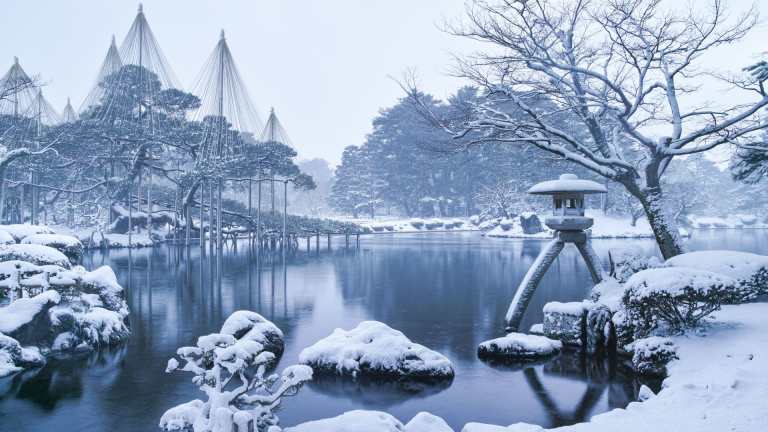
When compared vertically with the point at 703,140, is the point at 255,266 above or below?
below

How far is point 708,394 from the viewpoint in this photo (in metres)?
7.50

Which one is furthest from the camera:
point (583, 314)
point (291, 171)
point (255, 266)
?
point (291, 171)

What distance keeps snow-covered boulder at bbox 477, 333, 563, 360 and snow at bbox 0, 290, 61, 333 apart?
30.1 ft

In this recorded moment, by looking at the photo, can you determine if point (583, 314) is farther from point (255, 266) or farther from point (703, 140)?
point (255, 266)

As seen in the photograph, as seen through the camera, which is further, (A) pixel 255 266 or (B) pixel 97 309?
(A) pixel 255 266

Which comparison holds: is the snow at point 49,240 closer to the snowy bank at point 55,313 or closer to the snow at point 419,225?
the snowy bank at point 55,313

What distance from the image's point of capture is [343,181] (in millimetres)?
81812

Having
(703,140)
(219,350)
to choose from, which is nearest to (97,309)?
(219,350)

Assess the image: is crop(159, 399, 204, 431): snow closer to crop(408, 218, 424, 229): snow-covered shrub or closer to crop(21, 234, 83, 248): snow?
crop(21, 234, 83, 248): snow

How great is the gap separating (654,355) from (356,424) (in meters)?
6.38

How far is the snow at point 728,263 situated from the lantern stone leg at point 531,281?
2.54 metres

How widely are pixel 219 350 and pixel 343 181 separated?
76.0 m

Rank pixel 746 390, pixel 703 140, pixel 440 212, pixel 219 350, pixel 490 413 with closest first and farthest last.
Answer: pixel 219 350 → pixel 746 390 → pixel 490 413 → pixel 703 140 → pixel 440 212

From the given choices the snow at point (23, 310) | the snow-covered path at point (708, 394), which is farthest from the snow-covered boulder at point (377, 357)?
the snow at point (23, 310)
